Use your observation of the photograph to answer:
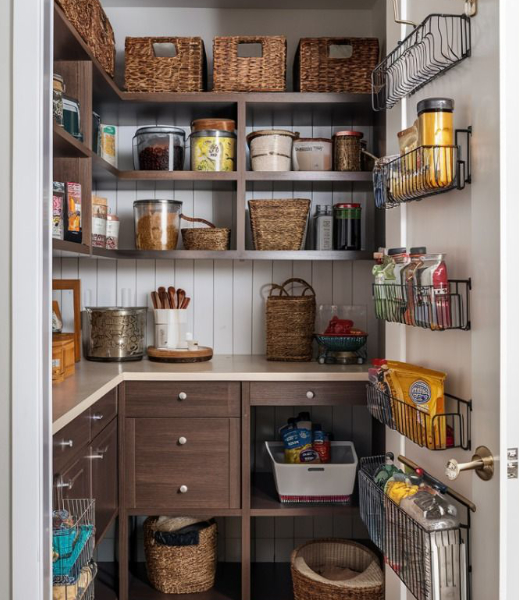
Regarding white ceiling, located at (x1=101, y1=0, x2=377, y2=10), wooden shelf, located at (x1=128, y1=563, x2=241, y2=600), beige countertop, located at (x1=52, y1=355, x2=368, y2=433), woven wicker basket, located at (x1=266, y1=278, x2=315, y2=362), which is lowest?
wooden shelf, located at (x1=128, y1=563, x2=241, y2=600)

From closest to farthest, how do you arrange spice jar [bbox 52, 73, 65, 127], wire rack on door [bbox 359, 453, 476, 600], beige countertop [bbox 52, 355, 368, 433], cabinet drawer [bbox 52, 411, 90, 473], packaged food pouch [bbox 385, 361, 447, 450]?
1. wire rack on door [bbox 359, 453, 476, 600]
2. packaged food pouch [bbox 385, 361, 447, 450]
3. cabinet drawer [bbox 52, 411, 90, 473]
4. spice jar [bbox 52, 73, 65, 127]
5. beige countertop [bbox 52, 355, 368, 433]

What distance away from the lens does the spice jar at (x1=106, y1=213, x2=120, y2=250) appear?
2730mm

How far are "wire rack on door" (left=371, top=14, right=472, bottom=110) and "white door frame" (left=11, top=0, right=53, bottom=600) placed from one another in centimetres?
85

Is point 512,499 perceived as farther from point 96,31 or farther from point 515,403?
point 96,31

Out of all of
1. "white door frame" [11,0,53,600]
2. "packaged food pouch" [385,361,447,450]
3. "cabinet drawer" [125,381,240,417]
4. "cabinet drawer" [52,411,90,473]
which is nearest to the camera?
"white door frame" [11,0,53,600]

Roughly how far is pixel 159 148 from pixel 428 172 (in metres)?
1.57

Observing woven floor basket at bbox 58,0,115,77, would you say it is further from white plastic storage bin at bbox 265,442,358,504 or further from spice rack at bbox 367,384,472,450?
white plastic storage bin at bbox 265,442,358,504

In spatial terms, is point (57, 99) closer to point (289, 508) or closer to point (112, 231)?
point (112, 231)

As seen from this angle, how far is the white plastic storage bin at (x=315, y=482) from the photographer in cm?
252

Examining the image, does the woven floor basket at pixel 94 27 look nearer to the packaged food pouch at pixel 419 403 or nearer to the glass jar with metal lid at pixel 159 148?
the glass jar with metal lid at pixel 159 148

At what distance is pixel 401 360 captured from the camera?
5.91ft

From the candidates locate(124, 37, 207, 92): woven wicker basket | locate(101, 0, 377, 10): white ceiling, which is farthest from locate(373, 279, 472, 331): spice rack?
locate(101, 0, 377, 10): white ceiling

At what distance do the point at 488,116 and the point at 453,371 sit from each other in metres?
0.58

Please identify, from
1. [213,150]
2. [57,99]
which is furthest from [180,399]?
[57,99]
